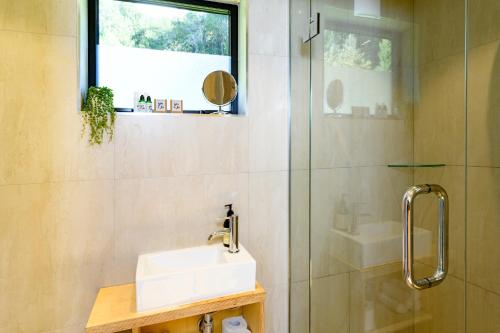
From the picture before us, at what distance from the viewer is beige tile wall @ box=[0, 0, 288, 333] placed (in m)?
1.17

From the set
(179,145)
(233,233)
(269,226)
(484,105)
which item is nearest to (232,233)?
(233,233)

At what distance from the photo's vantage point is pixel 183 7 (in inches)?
62.1

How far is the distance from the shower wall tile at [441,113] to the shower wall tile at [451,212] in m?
0.05

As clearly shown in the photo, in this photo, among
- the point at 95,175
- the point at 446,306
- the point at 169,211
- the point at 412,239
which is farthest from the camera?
the point at 169,211

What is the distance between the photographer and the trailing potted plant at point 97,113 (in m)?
1.25

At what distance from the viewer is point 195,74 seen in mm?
1605

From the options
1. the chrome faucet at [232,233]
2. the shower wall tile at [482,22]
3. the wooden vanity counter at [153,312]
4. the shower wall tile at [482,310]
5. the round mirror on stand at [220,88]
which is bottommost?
the wooden vanity counter at [153,312]

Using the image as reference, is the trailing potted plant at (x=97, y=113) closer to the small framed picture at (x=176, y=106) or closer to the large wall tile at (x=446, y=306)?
the small framed picture at (x=176, y=106)

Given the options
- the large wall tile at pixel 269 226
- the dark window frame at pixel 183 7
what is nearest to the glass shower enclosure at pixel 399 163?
the large wall tile at pixel 269 226

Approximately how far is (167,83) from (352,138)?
988mm

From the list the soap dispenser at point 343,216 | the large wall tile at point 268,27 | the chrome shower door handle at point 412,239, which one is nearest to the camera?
the chrome shower door handle at point 412,239

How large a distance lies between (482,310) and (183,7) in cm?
189

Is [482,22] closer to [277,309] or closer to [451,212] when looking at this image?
[451,212]

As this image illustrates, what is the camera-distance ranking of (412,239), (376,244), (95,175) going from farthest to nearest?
(95,175)
(376,244)
(412,239)
